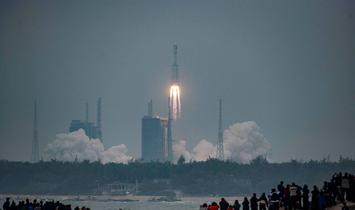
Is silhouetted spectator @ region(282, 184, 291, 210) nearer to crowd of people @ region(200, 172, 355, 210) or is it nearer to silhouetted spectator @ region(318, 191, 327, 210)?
crowd of people @ region(200, 172, 355, 210)

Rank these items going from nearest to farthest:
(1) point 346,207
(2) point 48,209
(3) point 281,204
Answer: (1) point 346,207
(3) point 281,204
(2) point 48,209

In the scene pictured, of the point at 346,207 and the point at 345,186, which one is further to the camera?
the point at 345,186

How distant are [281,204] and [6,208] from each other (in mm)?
24112

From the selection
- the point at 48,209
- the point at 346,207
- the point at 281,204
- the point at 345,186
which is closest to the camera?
the point at 346,207

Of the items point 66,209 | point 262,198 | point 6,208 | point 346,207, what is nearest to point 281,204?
point 262,198

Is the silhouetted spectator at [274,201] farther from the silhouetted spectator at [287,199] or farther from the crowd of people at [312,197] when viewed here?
the silhouetted spectator at [287,199]

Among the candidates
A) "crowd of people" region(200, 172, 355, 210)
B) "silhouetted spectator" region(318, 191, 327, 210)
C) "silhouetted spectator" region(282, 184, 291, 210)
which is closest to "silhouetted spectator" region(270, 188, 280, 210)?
"crowd of people" region(200, 172, 355, 210)

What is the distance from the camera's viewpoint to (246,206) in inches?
2913

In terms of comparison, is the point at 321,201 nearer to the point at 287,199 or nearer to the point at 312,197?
the point at 312,197

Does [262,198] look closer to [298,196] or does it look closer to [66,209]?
[298,196]

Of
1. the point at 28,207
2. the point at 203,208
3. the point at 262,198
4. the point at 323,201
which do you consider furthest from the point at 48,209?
the point at 323,201

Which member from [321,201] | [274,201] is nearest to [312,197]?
[321,201]

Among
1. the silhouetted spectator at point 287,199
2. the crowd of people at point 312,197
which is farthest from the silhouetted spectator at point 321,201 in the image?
the silhouetted spectator at point 287,199

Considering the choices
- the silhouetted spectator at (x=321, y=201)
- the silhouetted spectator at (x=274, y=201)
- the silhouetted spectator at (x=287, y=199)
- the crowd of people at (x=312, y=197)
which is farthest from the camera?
the silhouetted spectator at (x=274, y=201)
